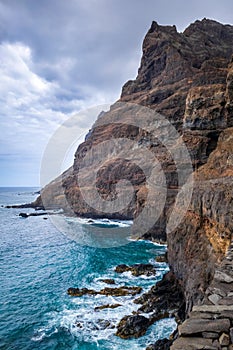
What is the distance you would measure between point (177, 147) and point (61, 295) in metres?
33.2

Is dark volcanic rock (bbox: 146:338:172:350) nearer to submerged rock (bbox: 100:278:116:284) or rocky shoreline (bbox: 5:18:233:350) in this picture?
rocky shoreline (bbox: 5:18:233:350)

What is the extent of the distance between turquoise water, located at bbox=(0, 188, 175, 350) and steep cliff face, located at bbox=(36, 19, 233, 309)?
247 inches

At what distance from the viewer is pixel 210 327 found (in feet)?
16.5

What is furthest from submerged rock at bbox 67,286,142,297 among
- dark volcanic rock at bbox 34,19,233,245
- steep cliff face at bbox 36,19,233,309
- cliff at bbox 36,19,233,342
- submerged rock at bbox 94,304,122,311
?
dark volcanic rock at bbox 34,19,233,245

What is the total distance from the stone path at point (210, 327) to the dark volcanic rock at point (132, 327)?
16.1 meters

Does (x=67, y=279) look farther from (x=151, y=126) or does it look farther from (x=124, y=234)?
(x=151, y=126)

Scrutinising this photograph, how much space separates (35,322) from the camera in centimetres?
2273

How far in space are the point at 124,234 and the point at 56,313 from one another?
3492cm

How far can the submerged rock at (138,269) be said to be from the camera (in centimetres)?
3328

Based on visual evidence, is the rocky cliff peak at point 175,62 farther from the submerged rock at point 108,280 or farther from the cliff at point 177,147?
the submerged rock at point 108,280

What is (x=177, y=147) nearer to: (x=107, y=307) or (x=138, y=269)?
(x=138, y=269)

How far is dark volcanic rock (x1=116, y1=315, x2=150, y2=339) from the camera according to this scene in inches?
780

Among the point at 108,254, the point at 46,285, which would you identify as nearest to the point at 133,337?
the point at 46,285

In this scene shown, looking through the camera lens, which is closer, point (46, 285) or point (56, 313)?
point (56, 313)
